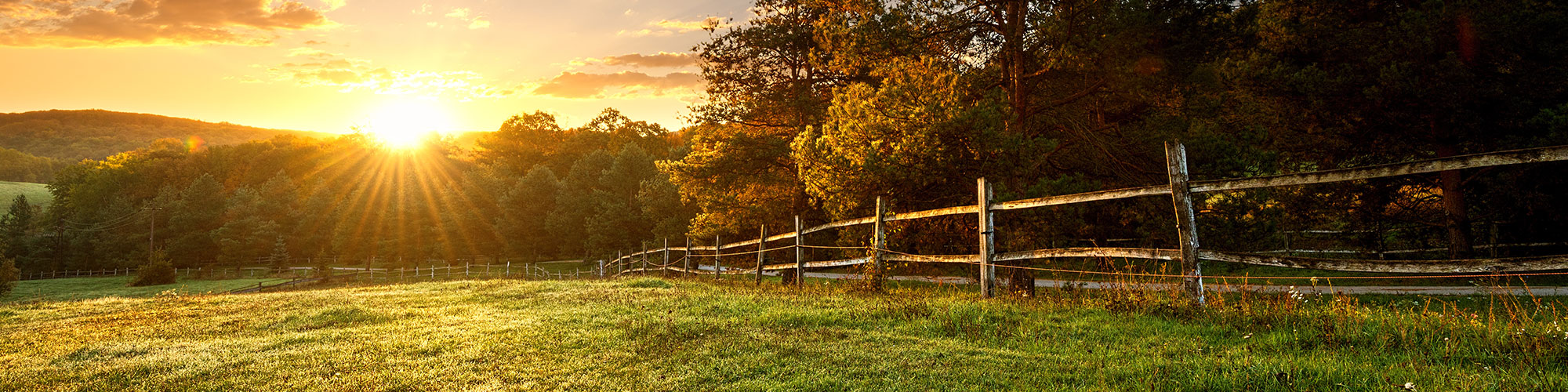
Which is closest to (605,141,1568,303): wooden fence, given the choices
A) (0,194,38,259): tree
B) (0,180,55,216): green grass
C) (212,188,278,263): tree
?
(212,188,278,263): tree

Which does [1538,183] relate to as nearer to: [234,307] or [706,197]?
[706,197]

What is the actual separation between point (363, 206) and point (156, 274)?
725 inches

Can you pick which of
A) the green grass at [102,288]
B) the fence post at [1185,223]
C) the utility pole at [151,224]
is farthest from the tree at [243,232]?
the fence post at [1185,223]

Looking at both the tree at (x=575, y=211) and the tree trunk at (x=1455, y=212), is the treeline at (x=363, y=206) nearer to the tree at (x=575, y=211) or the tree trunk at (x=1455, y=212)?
the tree at (x=575, y=211)

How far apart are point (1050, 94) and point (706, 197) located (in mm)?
12024

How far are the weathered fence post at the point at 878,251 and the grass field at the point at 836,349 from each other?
1.95 m

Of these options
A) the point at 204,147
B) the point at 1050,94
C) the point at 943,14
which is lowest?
the point at 1050,94

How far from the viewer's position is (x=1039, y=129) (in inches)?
628

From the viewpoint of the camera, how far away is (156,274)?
54.9 metres

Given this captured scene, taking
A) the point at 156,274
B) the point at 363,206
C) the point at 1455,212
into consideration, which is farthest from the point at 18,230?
the point at 1455,212

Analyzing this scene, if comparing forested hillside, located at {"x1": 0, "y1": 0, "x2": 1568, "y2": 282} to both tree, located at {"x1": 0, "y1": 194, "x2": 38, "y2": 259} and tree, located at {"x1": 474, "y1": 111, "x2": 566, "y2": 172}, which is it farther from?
tree, located at {"x1": 0, "y1": 194, "x2": 38, "y2": 259}

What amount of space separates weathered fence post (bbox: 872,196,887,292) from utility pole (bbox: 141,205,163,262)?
82.3m

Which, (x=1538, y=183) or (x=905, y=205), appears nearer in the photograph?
(x=905, y=205)

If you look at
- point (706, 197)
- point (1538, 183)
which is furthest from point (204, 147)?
point (1538, 183)
